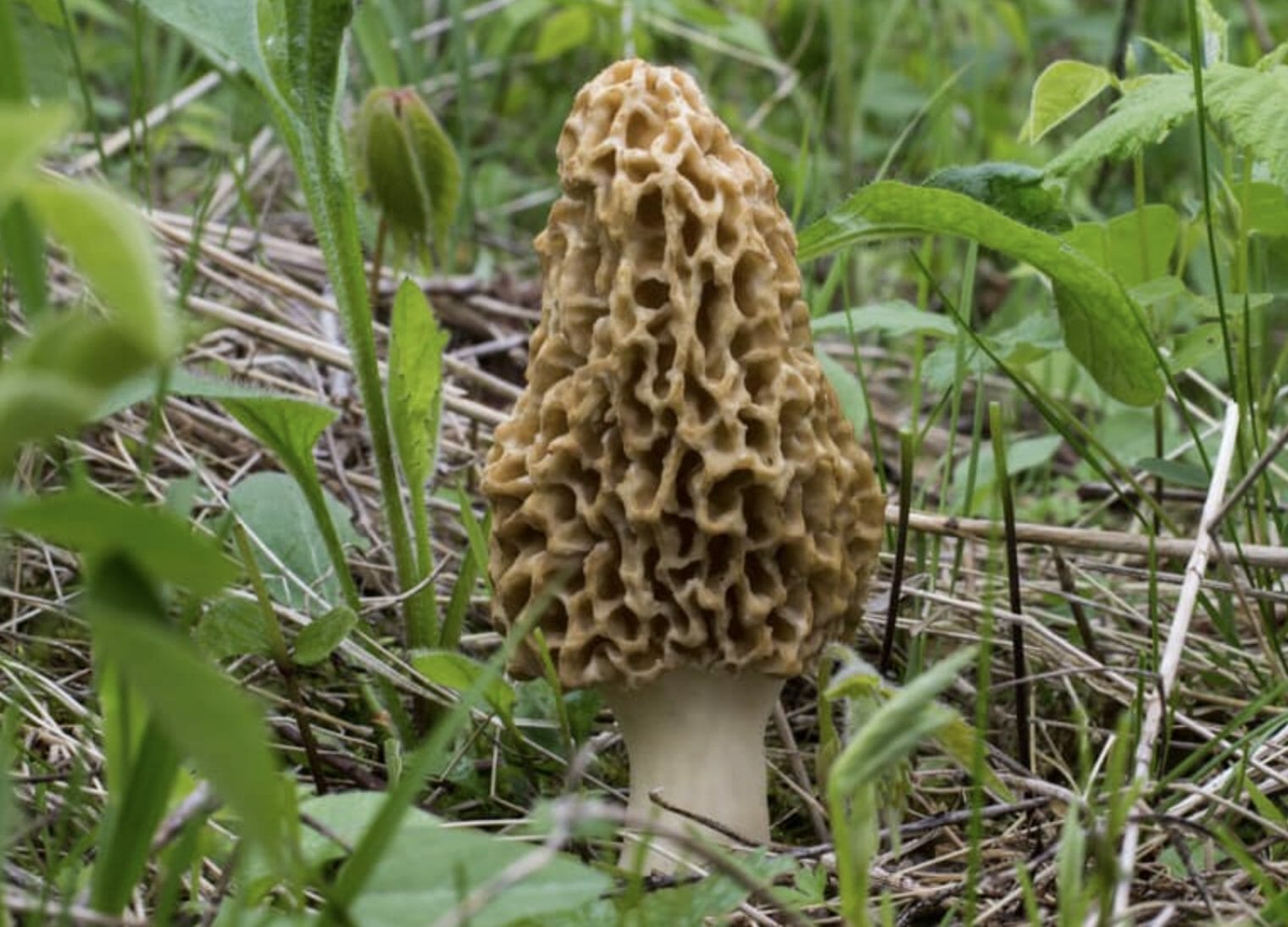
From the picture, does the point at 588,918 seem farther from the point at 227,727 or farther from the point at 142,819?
the point at 227,727

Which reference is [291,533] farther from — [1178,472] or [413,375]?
[1178,472]

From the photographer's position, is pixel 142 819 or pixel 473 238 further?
pixel 473 238

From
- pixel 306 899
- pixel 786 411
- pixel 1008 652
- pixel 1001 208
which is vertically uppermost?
pixel 1001 208

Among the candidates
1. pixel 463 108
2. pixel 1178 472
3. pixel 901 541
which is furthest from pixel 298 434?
pixel 463 108

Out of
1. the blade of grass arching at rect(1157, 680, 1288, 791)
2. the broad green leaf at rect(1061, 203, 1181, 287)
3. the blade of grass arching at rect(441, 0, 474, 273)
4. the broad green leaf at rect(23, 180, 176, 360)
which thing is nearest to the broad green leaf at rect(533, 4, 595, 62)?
the blade of grass arching at rect(441, 0, 474, 273)

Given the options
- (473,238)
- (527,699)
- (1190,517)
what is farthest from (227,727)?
(473,238)

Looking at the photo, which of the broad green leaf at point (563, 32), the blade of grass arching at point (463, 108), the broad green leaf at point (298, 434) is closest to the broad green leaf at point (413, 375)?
the broad green leaf at point (298, 434)

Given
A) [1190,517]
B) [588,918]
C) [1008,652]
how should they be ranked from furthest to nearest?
[1190,517] → [1008,652] → [588,918]

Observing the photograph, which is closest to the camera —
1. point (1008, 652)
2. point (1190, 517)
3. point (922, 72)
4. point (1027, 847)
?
point (1027, 847)
